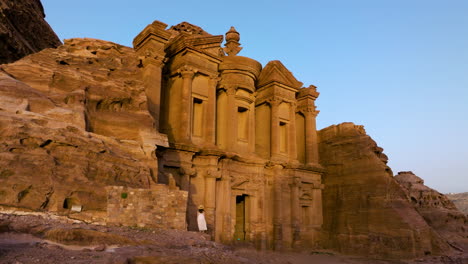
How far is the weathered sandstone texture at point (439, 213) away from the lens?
22.7 meters

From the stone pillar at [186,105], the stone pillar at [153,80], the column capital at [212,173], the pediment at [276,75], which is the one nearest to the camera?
the stone pillar at [153,80]

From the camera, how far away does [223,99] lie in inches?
857

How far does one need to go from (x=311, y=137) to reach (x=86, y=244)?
21198 millimetres

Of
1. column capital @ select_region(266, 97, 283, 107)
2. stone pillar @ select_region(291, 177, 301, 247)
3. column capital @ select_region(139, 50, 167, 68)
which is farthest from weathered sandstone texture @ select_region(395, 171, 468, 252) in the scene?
column capital @ select_region(139, 50, 167, 68)

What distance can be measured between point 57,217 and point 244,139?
611 inches

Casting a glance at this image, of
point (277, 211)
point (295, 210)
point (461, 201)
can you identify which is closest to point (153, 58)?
point (277, 211)

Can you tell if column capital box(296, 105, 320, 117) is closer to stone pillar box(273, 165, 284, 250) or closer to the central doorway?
stone pillar box(273, 165, 284, 250)

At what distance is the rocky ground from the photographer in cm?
515

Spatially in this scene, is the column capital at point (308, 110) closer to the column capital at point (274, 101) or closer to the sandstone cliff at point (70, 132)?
the column capital at point (274, 101)

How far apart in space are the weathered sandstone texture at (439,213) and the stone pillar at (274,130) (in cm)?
940

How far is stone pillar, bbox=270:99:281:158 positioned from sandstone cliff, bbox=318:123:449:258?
5955 mm

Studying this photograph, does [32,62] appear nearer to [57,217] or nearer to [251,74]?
[57,217]

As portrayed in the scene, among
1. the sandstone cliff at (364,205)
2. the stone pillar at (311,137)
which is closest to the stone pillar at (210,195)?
the stone pillar at (311,137)

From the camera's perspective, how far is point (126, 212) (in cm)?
831
